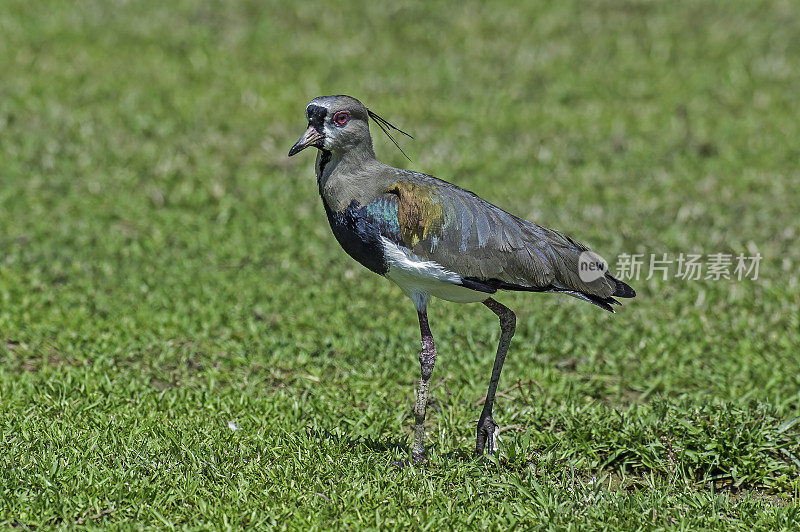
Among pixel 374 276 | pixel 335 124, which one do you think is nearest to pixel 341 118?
pixel 335 124

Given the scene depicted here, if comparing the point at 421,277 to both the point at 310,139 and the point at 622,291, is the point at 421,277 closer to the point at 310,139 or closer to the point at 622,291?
the point at 310,139

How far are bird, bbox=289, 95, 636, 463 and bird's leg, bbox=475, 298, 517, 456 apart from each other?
0.22 m

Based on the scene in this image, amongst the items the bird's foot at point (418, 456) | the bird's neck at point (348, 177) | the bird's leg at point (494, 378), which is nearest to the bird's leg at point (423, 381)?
the bird's foot at point (418, 456)

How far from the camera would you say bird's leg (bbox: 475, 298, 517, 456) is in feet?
15.6

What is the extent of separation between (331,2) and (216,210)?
4478mm

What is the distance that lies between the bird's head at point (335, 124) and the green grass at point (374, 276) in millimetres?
1489

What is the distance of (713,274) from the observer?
7273 millimetres

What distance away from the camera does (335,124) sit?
4418mm

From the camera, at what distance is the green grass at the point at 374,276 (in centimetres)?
443

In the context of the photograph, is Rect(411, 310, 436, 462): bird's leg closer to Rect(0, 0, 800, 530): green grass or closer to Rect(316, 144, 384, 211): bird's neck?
Rect(0, 0, 800, 530): green grass

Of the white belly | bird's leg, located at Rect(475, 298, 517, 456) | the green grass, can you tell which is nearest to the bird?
the white belly

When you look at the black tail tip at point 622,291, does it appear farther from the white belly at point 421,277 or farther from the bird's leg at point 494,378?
the white belly at point 421,277

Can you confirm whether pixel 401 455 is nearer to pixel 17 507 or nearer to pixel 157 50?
pixel 17 507

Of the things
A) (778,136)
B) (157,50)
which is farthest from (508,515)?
(157,50)
